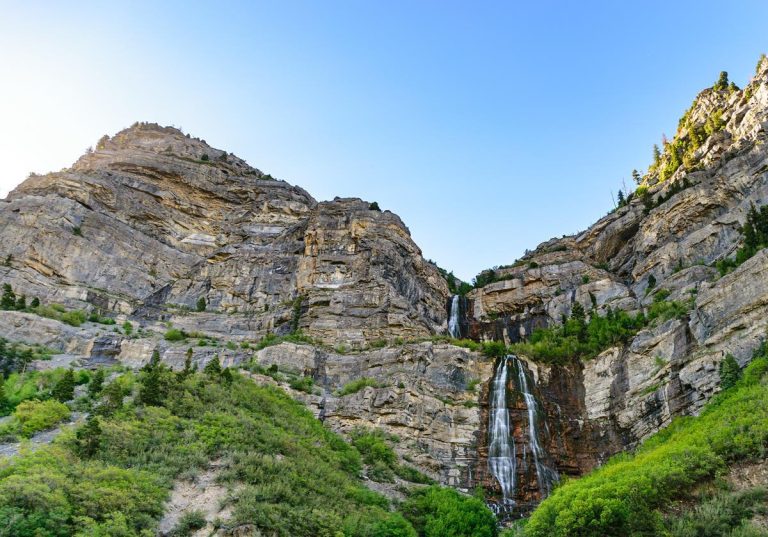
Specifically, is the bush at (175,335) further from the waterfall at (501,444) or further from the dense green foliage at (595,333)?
the dense green foliage at (595,333)

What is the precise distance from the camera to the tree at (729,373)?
3200 cm

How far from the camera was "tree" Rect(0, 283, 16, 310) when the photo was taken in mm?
46250

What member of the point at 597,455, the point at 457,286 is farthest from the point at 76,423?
the point at 457,286

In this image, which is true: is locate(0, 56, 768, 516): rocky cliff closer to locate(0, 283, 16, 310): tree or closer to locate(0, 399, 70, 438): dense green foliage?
locate(0, 283, 16, 310): tree

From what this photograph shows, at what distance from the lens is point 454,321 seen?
6550cm

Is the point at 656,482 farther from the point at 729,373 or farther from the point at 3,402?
the point at 3,402

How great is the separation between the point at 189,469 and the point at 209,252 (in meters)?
44.6

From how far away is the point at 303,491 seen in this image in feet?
86.2

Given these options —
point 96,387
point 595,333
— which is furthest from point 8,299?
point 595,333

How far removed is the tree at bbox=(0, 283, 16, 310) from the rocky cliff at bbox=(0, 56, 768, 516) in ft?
4.90

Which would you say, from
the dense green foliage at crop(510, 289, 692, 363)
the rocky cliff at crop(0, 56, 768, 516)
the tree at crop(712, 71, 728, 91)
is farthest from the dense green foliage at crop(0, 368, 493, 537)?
the tree at crop(712, 71, 728, 91)

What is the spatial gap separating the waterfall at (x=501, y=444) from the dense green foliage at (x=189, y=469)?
7175 millimetres

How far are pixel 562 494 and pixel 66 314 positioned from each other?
38.7 m

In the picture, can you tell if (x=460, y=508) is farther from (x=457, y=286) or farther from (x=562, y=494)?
(x=457, y=286)
